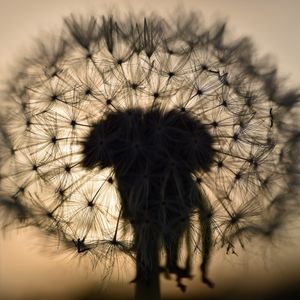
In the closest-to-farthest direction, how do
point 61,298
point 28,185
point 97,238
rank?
point 97,238, point 28,185, point 61,298

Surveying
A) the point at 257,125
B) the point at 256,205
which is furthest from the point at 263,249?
the point at 257,125

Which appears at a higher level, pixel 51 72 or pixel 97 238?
pixel 51 72

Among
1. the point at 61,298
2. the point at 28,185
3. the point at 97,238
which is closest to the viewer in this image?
the point at 97,238

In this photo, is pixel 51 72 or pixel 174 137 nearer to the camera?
pixel 174 137

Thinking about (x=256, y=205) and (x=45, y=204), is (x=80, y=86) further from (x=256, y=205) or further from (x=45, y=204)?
(x=256, y=205)

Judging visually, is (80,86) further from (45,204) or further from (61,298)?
(61,298)

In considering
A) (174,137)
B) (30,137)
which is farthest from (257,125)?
(30,137)

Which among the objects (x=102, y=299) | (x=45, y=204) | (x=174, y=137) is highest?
(x=174, y=137)
